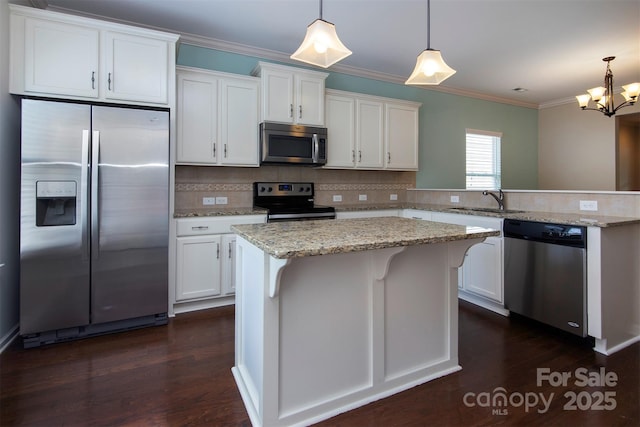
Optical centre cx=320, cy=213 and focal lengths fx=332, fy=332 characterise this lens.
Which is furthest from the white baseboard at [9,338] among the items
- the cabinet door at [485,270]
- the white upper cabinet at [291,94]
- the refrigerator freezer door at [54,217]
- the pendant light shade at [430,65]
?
the cabinet door at [485,270]

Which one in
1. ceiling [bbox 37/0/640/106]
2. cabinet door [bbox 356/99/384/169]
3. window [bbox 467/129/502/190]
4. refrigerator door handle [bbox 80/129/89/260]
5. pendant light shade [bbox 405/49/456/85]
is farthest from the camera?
window [bbox 467/129/502/190]

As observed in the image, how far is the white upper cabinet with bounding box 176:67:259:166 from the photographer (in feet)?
10.2

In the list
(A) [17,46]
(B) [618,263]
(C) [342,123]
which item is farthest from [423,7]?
(A) [17,46]

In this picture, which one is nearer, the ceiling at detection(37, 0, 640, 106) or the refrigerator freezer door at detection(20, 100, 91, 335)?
the refrigerator freezer door at detection(20, 100, 91, 335)

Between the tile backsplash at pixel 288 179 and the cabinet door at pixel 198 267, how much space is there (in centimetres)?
62

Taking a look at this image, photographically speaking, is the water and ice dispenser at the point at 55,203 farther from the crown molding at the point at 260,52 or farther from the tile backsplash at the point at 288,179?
the crown molding at the point at 260,52

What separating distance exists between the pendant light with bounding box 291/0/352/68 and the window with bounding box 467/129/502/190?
4.12 m

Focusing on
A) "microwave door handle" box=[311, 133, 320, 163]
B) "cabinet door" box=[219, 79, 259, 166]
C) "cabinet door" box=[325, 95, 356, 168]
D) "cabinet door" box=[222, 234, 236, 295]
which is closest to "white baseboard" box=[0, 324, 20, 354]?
"cabinet door" box=[222, 234, 236, 295]

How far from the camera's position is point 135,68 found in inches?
104

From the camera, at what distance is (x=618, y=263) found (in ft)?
7.71

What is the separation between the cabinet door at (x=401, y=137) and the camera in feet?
13.8

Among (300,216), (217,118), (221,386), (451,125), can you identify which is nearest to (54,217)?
(217,118)

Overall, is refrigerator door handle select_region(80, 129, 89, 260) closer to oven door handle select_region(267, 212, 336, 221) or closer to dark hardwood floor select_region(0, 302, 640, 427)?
dark hardwood floor select_region(0, 302, 640, 427)

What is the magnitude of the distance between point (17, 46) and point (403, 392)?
3.37 meters
